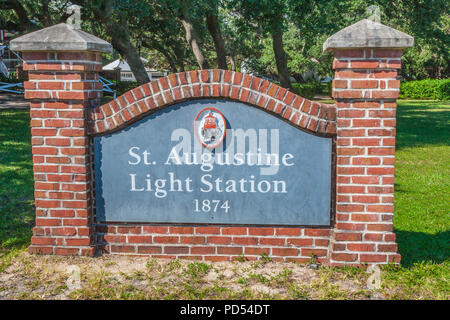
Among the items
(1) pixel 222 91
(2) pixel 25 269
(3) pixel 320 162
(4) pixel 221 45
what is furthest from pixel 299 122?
(4) pixel 221 45

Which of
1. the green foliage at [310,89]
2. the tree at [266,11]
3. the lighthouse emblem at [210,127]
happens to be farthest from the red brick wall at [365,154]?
the green foliage at [310,89]

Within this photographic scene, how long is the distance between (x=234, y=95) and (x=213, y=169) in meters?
0.70

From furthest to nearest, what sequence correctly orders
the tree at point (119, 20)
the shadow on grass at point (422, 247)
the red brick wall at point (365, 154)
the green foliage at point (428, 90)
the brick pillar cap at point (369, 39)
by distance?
1. the green foliage at point (428, 90)
2. the tree at point (119, 20)
3. the shadow on grass at point (422, 247)
4. the red brick wall at point (365, 154)
5. the brick pillar cap at point (369, 39)

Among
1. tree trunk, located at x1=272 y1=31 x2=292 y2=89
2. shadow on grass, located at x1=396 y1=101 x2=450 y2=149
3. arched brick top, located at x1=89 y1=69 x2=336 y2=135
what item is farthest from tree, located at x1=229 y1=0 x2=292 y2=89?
arched brick top, located at x1=89 y1=69 x2=336 y2=135

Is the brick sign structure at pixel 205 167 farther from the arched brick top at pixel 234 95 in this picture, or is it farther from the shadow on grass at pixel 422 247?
the shadow on grass at pixel 422 247

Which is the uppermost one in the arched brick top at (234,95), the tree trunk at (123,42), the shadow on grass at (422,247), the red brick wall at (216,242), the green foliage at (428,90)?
the green foliage at (428,90)

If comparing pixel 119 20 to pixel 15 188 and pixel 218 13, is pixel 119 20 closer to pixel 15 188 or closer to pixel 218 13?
pixel 218 13

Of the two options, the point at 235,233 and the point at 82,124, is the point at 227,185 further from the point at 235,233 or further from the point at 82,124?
the point at 82,124

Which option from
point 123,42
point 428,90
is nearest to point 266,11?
point 123,42

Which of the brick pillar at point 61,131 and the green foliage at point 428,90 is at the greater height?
the green foliage at point 428,90

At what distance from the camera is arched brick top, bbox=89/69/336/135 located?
4.44 meters

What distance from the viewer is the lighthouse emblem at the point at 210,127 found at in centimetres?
452

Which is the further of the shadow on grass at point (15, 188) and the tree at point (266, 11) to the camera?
the tree at point (266, 11)

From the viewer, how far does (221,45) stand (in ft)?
64.6
